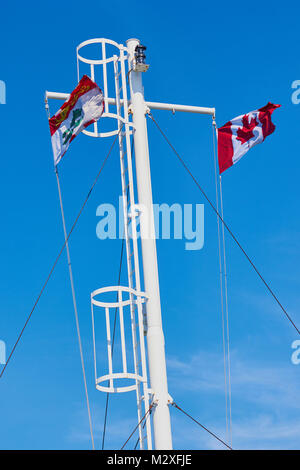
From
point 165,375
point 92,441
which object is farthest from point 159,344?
point 92,441

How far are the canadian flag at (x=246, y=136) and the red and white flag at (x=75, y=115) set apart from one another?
464 cm

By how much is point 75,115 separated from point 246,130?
209 inches

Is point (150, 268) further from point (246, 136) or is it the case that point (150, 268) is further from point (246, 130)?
point (246, 130)

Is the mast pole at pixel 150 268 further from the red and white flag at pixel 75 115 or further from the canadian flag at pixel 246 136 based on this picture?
the canadian flag at pixel 246 136

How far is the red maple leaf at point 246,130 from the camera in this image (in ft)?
75.3

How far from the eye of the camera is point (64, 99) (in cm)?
2069

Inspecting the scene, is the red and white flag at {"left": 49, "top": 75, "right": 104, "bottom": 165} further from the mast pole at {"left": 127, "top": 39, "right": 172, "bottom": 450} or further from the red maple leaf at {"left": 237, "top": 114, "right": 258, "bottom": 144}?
the red maple leaf at {"left": 237, "top": 114, "right": 258, "bottom": 144}

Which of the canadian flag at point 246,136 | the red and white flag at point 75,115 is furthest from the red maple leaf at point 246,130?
the red and white flag at point 75,115

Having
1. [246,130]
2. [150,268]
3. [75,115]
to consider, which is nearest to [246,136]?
[246,130]

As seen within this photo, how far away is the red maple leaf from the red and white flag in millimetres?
4978

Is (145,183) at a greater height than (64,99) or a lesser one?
lesser
